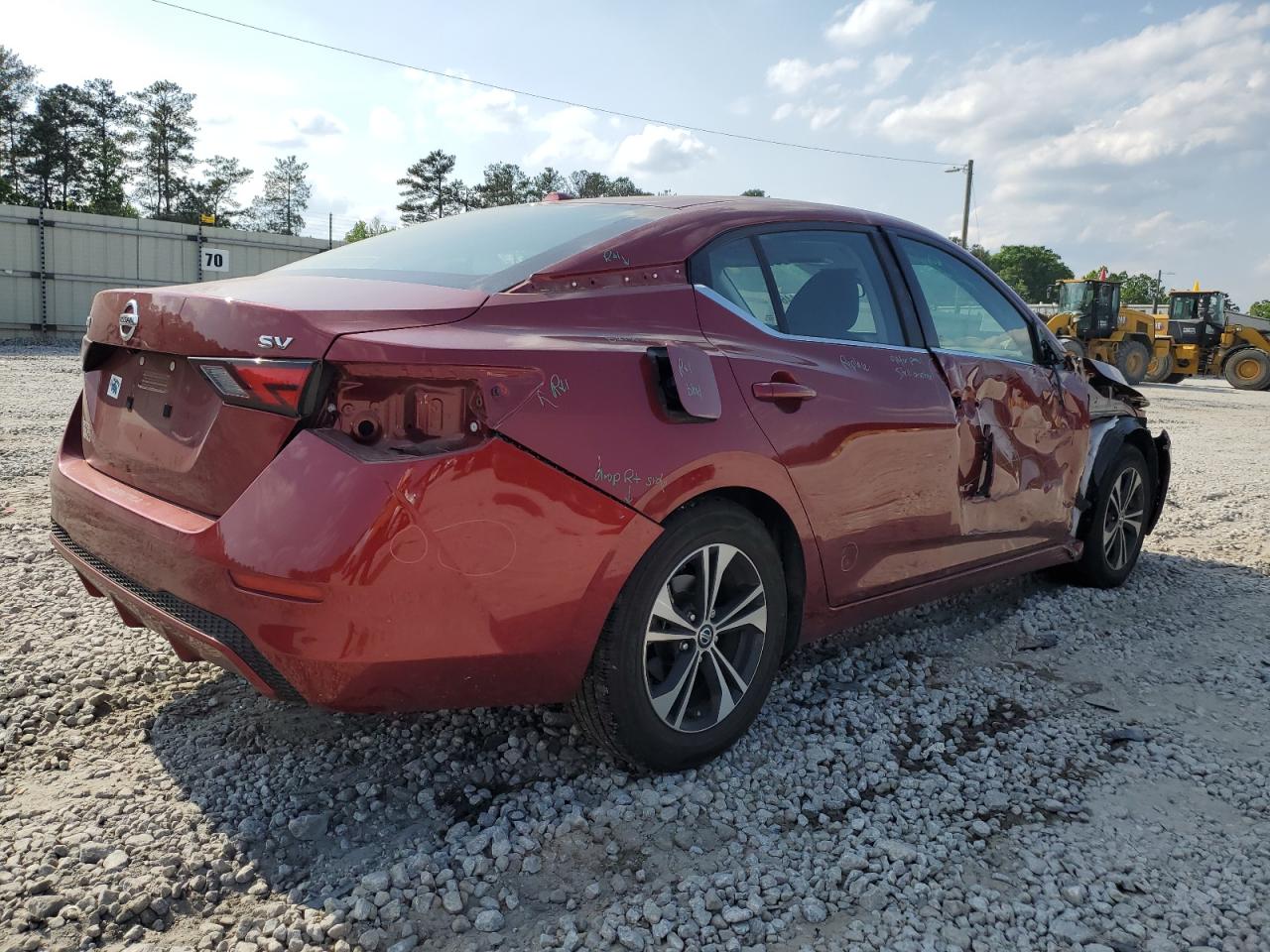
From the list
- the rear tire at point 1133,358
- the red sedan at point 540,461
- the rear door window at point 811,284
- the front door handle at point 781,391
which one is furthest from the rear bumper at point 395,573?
the rear tire at point 1133,358

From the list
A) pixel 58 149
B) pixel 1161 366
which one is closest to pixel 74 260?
pixel 1161 366

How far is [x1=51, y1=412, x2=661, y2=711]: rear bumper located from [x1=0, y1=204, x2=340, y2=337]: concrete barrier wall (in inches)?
751

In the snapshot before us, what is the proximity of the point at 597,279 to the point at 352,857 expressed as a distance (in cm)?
154

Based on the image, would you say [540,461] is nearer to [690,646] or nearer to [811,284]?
[690,646]

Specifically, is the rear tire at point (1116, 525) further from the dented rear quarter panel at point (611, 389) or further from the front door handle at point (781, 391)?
the dented rear quarter panel at point (611, 389)

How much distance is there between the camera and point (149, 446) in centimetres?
252

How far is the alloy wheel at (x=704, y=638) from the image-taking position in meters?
2.63

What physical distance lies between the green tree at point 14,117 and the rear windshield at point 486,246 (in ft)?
209

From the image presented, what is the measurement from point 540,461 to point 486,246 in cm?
93

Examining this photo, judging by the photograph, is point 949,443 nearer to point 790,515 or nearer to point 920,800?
point 790,515

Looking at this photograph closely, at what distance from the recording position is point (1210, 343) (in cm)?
2616

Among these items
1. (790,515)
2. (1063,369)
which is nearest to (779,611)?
(790,515)

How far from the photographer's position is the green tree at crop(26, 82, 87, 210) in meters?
57.3

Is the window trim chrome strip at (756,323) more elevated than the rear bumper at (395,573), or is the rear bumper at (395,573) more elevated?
the window trim chrome strip at (756,323)
